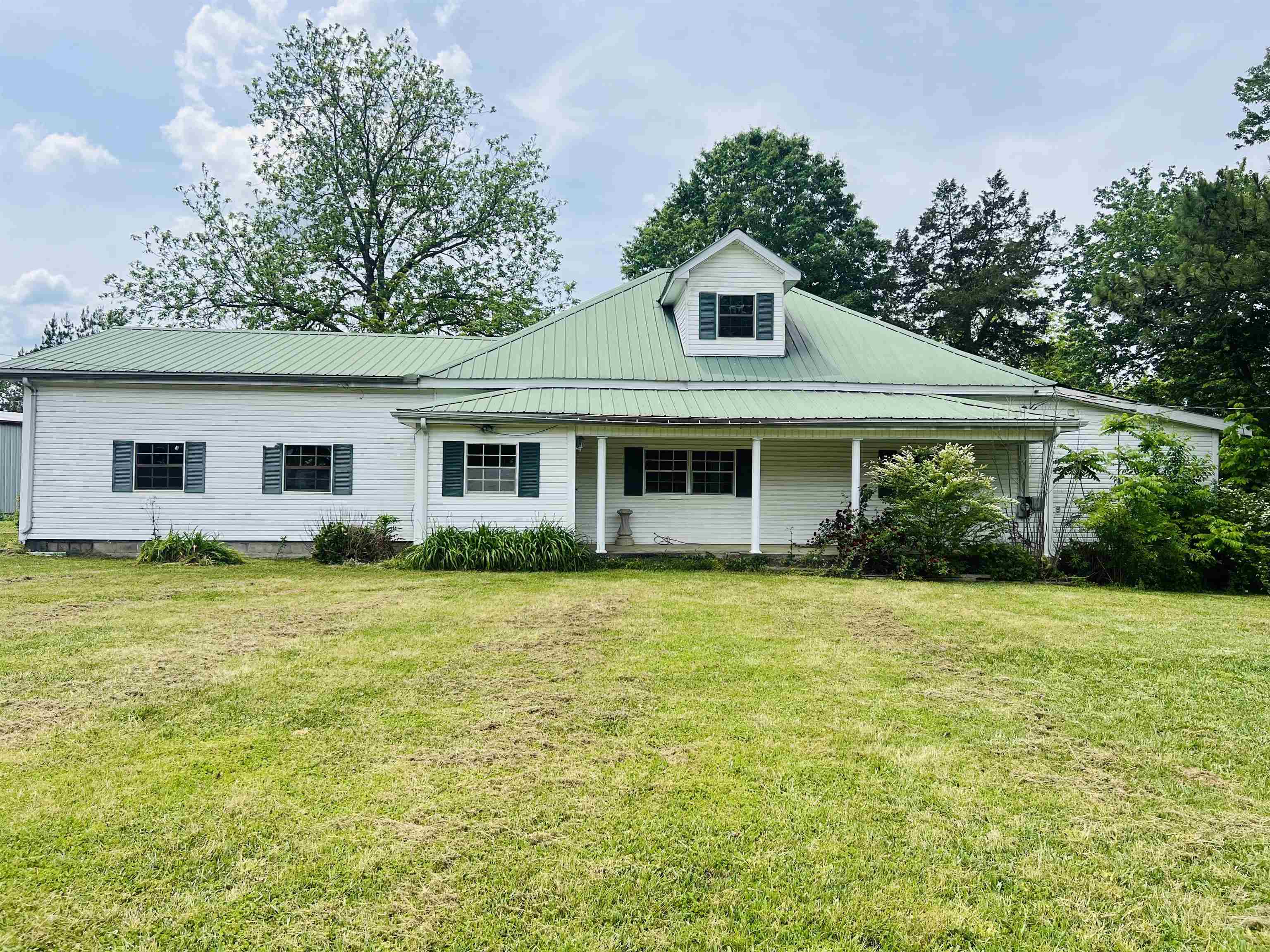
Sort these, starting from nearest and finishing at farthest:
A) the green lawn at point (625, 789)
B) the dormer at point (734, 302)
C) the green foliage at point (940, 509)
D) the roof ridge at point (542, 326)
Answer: the green lawn at point (625, 789) < the green foliage at point (940, 509) < the roof ridge at point (542, 326) < the dormer at point (734, 302)

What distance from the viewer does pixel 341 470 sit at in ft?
45.6

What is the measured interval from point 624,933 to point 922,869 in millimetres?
1303

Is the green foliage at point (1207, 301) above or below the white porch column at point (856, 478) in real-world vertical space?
above

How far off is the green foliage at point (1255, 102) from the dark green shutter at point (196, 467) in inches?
1249

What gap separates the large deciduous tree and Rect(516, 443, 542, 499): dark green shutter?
1568 centimetres

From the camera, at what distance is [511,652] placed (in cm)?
611

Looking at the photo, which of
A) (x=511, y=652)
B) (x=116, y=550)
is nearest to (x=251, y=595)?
(x=511, y=652)

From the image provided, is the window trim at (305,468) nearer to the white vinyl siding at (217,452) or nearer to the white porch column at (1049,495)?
the white vinyl siding at (217,452)

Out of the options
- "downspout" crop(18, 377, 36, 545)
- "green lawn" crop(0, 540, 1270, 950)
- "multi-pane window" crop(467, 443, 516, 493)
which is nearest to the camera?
"green lawn" crop(0, 540, 1270, 950)

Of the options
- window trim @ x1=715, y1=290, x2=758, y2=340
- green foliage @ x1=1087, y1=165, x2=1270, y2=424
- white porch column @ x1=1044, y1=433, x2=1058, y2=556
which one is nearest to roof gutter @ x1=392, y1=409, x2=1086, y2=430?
white porch column @ x1=1044, y1=433, x2=1058, y2=556

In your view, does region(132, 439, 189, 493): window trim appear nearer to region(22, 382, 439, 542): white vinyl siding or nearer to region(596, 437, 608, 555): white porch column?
region(22, 382, 439, 542): white vinyl siding

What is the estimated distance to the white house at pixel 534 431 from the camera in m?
12.7

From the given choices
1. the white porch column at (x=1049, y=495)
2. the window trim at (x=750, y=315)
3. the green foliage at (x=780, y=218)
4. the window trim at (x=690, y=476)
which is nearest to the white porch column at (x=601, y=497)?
the window trim at (x=690, y=476)

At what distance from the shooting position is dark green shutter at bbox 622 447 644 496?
46.6 feet
